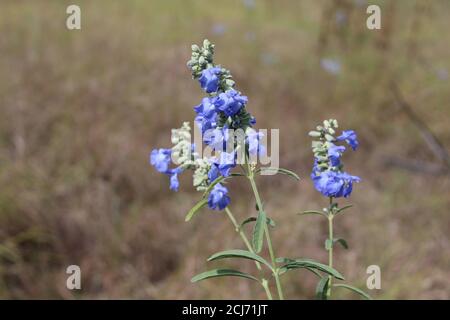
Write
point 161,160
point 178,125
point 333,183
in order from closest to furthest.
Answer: point 333,183
point 161,160
point 178,125

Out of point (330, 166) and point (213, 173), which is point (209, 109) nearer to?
point (213, 173)

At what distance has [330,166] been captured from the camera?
126 centimetres

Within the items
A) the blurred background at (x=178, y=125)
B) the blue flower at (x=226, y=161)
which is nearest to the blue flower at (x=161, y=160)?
the blue flower at (x=226, y=161)

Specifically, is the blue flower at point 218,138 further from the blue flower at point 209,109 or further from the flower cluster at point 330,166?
the flower cluster at point 330,166

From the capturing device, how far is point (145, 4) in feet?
19.1

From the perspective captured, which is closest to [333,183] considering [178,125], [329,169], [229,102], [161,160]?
[329,169]

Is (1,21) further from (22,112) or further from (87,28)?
(22,112)

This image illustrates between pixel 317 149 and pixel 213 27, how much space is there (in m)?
4.24

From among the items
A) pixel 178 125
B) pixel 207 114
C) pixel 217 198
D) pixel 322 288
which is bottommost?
pixel 322 288

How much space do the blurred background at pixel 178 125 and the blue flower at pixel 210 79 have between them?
170 centimetres

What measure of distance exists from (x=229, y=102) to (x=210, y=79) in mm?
61

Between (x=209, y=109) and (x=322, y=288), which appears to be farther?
(x=322, y=288)

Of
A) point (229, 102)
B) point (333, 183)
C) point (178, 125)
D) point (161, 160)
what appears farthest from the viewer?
point (178, 125)
